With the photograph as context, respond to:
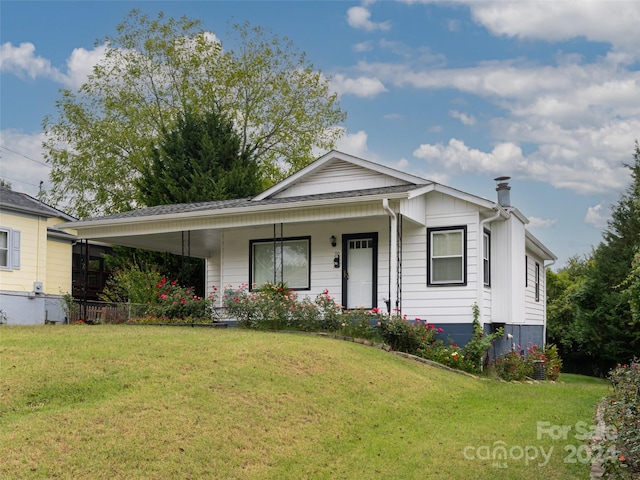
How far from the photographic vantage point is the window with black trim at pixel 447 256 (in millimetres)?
15844

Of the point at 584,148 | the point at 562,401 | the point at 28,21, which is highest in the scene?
the point at 28,21

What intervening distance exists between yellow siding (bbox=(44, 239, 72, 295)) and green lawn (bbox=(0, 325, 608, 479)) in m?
13.7

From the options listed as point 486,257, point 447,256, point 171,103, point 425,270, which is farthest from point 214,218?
point 171,103

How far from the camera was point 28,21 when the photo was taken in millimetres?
20656

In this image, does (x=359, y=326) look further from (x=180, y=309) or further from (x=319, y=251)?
(x=180, y=309)

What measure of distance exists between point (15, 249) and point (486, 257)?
45.1 ft

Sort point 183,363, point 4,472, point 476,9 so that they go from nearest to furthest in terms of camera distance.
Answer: point 4,472 < point 183,363 < point 476,9

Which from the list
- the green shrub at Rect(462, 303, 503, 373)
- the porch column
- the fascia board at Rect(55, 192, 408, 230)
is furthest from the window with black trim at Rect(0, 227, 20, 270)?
the green shrub at Rect(462, 303, 503, 373)

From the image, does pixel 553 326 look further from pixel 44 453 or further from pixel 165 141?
pixel 44 453

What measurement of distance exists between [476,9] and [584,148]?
5.39 m

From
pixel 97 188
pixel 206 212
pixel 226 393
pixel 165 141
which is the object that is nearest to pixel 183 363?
pixel 226 393

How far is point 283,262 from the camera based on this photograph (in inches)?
720

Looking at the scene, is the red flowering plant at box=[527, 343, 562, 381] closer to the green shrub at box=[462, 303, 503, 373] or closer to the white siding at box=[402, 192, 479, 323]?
the green shrub at box=[462, 303, 503, 373]

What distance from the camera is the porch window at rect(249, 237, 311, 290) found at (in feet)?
58.6
